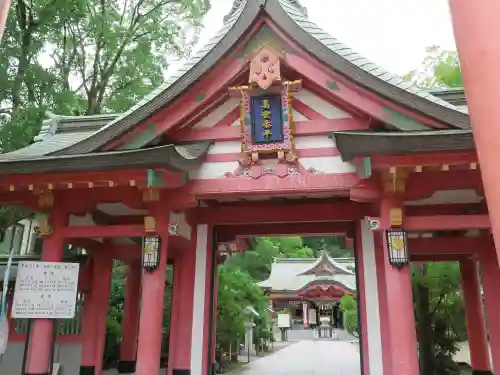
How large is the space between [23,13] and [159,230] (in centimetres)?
908

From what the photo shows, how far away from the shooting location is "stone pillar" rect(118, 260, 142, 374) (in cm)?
1001

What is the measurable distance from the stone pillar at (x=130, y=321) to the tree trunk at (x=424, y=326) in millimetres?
6967

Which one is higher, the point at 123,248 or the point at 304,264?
the point at 304,264

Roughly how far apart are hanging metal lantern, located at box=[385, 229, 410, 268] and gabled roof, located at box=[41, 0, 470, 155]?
1.85m

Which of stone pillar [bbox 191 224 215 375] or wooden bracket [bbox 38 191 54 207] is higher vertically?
wooden bracket [bbox 38 191 54 207]

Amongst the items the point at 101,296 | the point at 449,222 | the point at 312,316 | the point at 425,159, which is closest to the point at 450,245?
the point at 449,222

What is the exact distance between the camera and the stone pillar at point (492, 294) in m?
7.40

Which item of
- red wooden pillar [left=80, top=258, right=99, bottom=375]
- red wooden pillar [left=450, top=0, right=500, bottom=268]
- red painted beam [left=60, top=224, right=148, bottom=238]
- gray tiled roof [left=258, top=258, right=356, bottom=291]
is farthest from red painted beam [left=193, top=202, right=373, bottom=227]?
gray tiled roof [left=258, top=258, right=356, bottom=291]

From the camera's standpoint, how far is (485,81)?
2312mm

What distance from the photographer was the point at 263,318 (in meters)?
18.4

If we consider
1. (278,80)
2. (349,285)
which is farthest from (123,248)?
(349,285)

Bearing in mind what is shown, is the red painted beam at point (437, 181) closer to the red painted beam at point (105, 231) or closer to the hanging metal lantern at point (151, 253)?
the hanging metal lantern at point (151, 253)

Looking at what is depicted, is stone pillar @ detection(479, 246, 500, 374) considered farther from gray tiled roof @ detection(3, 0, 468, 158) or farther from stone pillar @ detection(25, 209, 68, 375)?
stone pillar @ detection(25, 209, 68, 375)

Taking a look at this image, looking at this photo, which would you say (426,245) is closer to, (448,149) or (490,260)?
(490,260)
